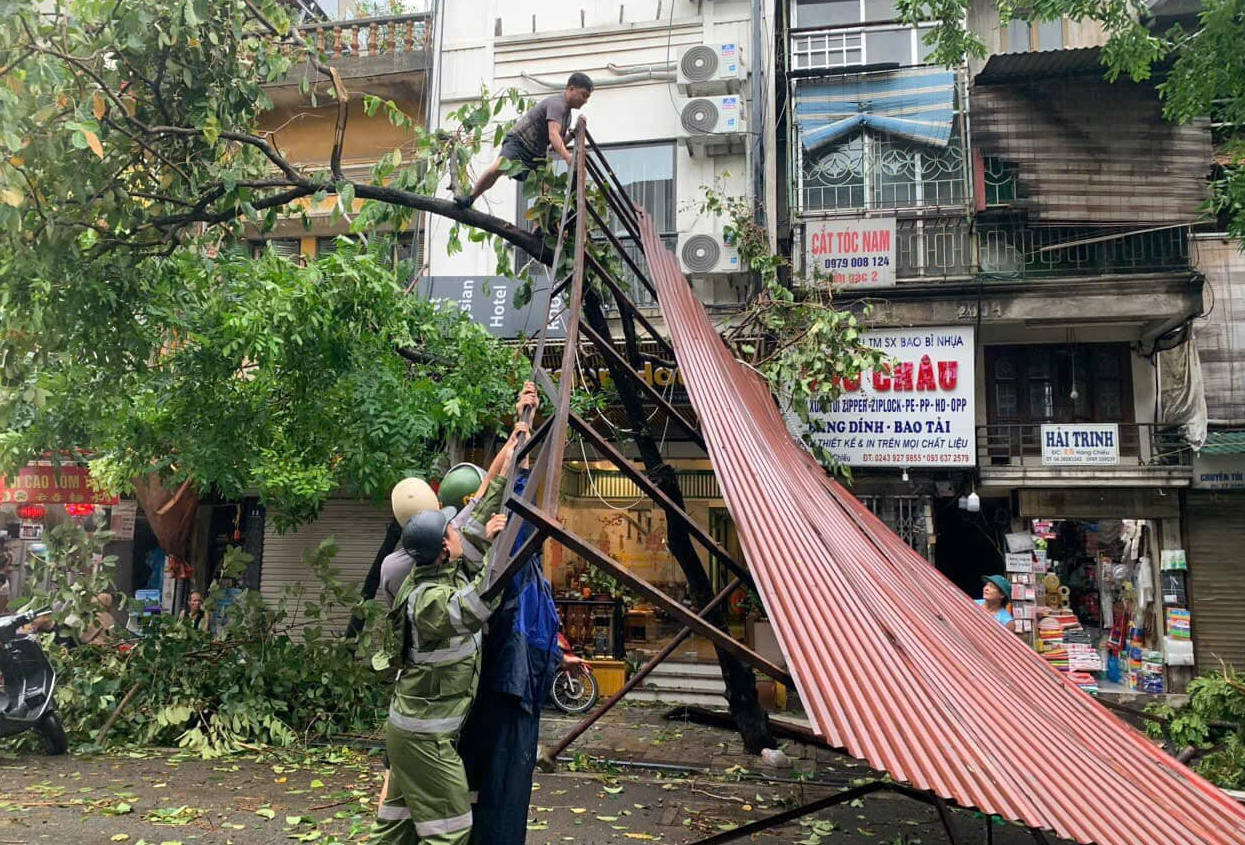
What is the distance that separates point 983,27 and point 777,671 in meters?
12.8

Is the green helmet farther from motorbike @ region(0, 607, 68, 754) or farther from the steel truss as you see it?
motorbike @ region(0, 607, 68, 754)

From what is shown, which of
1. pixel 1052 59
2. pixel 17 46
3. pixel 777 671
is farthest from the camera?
pixel 1052 59

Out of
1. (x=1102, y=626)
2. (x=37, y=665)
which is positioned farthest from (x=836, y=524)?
(x=1102, y=626)

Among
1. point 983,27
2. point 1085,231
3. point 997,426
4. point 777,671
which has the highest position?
point 983,27

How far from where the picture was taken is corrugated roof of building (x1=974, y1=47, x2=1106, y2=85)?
10.9m

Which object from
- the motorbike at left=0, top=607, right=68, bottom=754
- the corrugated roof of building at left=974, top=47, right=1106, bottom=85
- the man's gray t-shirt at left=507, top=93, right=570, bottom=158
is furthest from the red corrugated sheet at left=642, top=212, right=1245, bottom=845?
the corrugated roof of building at left=974, top=47, right=1106, bottom=85

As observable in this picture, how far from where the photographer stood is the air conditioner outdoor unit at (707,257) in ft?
38.1

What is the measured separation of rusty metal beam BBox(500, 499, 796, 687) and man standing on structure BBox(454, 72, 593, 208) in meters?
3.25

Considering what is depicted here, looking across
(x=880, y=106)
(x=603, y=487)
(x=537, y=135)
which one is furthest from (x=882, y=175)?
(x=537, y=135)

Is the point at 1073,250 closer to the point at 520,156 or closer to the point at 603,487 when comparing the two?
the point at 603,487

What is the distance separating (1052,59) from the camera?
432 inches

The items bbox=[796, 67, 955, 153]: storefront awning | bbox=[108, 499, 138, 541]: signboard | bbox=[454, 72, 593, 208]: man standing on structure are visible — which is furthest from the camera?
bbox=[108, 499, 138, 541]: signboard

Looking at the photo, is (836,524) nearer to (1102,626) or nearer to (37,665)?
(37,665)

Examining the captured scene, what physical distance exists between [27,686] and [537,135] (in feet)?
21.4
